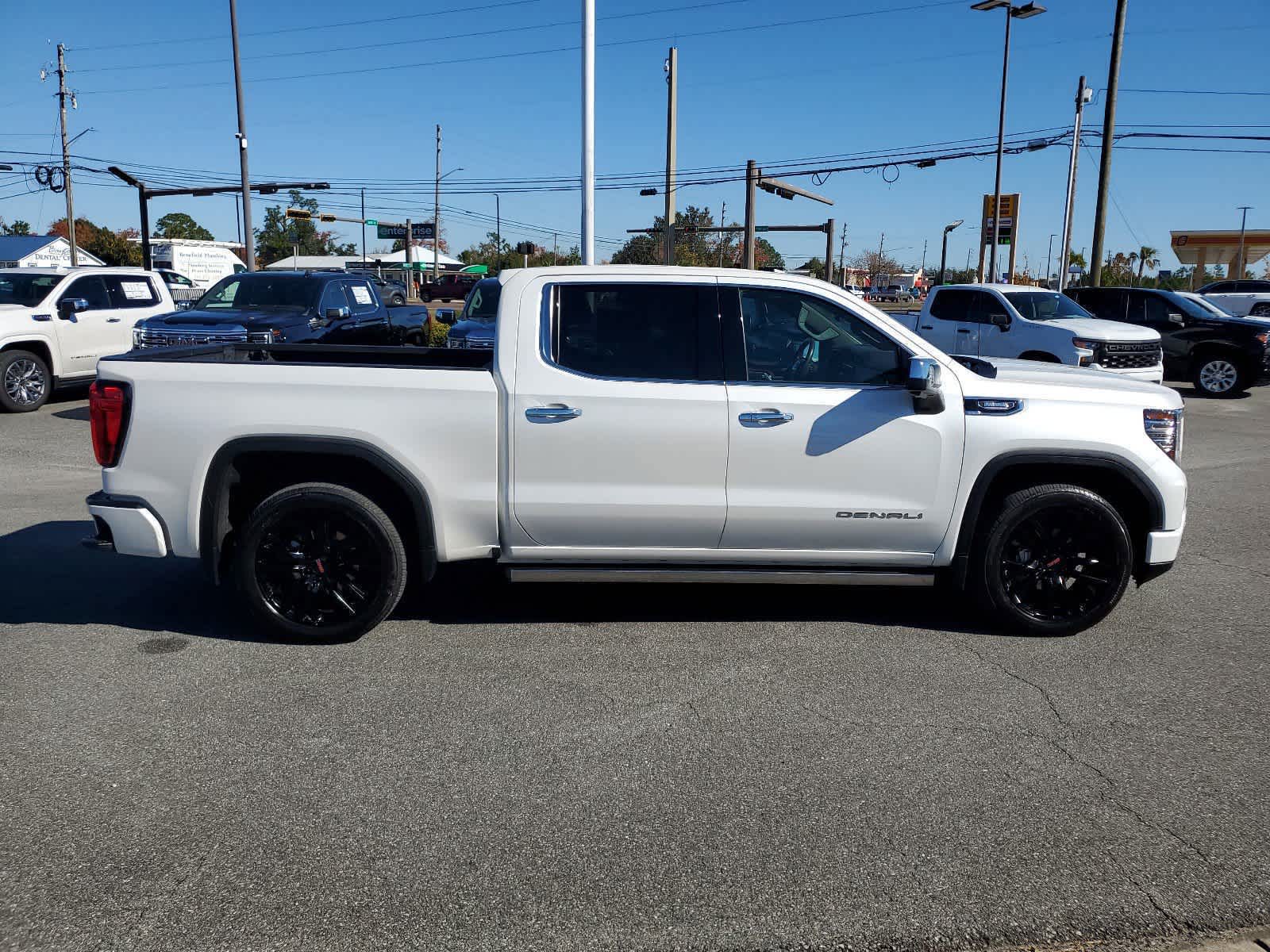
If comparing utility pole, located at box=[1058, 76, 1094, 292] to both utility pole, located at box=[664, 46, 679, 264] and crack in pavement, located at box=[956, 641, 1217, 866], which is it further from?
crack in pavement, located at box=[956, 641, 1217, 866]

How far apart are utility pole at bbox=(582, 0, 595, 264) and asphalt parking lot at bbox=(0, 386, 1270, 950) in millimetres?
7679

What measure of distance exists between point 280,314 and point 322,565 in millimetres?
8377

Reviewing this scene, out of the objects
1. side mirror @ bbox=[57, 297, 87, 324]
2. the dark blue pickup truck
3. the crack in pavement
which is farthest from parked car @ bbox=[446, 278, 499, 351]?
the crack in pavement

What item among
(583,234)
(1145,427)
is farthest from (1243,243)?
(1145,427)

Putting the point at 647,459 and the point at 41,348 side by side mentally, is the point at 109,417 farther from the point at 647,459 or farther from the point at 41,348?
the point at 41,348

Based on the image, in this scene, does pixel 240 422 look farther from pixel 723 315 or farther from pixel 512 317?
pixel 723 315

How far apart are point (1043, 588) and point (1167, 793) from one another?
1760 mm

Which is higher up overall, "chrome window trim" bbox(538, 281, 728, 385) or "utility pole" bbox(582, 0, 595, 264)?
"utility pole" bbox(582, 0, 595, 264)

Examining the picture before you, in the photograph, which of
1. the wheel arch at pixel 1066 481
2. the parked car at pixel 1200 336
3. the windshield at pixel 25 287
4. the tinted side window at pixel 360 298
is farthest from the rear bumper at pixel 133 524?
the parked car at pixel 1200 336

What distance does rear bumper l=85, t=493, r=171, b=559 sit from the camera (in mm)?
5074

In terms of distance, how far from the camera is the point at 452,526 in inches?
205

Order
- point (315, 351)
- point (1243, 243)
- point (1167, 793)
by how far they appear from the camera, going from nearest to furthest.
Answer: point (1167, 793), point (315, 351), point (1243, 243)

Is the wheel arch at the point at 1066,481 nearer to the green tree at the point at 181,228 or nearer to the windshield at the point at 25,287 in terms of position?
the windshield at the point at 25,287

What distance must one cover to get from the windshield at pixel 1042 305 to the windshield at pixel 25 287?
13.6m
